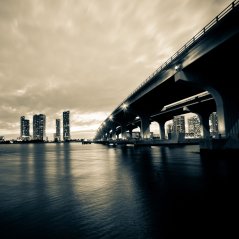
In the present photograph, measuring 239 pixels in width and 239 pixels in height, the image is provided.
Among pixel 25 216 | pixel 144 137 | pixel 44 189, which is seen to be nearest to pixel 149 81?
pixel 144 137

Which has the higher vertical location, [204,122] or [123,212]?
[204,122]

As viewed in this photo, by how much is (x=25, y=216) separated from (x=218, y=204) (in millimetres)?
7160

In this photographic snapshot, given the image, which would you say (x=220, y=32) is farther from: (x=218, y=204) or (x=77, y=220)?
(x=77, y=220)

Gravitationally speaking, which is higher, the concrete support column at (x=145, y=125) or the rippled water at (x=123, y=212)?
the concrete support column at (x=145, y=125)

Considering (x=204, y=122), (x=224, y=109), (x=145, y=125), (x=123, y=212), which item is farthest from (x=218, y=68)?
(x=204, y=122)

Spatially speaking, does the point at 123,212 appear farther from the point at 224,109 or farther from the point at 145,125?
the point at 145,125

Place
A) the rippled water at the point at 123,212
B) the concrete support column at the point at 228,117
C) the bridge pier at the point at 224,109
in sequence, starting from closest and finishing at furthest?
the rippled water at the point at 123,212 → the bridge pier at the point at 224,109 → the concrete support column at the point at 228,117

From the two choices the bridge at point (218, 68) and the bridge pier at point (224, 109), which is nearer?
the bridge at point (218, 68)

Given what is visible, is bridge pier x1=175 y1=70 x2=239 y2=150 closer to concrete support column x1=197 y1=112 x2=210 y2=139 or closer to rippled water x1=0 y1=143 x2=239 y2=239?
rippled water x1=0 y1=143 x2=239 y2=239

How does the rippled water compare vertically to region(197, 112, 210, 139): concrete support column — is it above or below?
below

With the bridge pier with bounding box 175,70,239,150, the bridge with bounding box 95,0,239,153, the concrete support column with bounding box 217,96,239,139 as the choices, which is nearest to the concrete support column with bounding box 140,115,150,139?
the bridge with bounding box 95,0,239,153

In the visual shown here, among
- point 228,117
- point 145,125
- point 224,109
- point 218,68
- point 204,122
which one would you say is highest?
point 218,68

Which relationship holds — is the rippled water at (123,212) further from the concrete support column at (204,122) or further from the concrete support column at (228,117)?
the concrete support column at (204,122)

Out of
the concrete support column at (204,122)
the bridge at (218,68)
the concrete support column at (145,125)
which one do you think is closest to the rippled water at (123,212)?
the bridge at (218,68)
